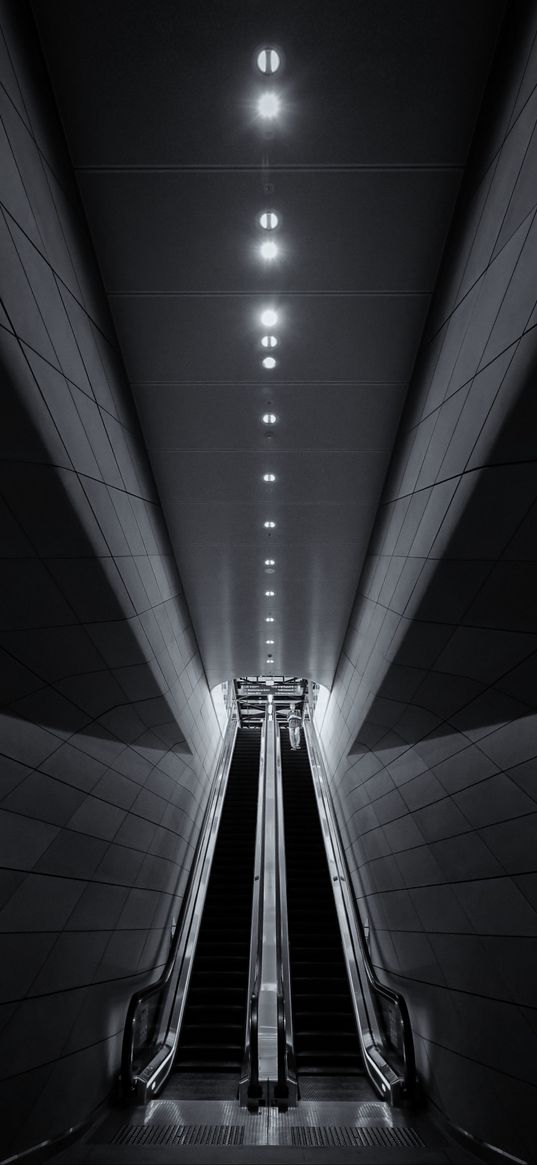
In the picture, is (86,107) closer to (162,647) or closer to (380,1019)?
(162,647)

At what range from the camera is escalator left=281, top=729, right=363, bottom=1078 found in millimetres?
7785

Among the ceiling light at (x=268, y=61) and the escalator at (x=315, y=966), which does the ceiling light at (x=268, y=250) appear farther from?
the escalator at (x=315, y=966)

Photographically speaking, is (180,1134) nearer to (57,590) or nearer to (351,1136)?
(351,1136)

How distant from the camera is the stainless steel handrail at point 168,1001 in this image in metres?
6.73

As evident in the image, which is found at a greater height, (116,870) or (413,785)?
(413,785)

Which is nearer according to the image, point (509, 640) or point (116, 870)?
point (509, 640)

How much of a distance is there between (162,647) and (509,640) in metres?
5.95

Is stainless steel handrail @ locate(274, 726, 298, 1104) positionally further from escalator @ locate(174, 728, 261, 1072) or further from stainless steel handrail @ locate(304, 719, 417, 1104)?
stainless steel handrail @ locate(304, 719, 417, 1104)

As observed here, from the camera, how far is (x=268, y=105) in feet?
13.8

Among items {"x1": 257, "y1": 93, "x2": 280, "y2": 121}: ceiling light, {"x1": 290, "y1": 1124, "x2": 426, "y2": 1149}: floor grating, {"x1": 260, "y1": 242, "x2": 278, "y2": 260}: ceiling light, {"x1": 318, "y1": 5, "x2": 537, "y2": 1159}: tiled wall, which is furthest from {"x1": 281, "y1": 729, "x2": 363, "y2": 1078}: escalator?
{"x1": 257, "y1": 93, "x2": 280, "y2": 121}: ceiling light

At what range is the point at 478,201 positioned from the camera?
451 centimetres

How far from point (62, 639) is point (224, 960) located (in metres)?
7.50

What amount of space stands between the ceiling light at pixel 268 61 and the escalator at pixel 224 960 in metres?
10.7

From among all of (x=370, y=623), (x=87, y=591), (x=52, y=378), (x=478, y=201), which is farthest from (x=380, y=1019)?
(x=478, y=201)
